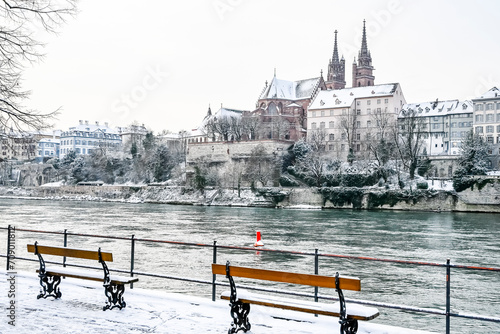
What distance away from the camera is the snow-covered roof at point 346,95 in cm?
7375

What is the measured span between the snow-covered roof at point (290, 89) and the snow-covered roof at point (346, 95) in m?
3.25

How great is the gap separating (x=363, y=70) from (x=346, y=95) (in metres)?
15.7

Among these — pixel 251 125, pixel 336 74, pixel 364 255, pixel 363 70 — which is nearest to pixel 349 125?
pixel 251 125

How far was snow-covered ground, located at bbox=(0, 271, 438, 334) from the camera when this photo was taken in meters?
5.95

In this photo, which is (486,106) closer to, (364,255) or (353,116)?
(353,116)

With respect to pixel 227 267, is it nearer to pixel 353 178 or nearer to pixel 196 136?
pixel 353 178

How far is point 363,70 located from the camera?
298 ft

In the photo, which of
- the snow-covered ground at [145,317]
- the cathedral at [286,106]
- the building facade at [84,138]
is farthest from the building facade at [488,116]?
the building facade at [84,138]

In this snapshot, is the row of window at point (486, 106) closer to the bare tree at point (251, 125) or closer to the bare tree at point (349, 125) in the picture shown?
the bare tree at point (349, 125)

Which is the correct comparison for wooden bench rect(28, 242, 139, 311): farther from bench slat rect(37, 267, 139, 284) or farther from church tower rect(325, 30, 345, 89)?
church tower rect(325, 30, 345, 89)

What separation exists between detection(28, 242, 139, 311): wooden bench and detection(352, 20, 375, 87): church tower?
87.0 m

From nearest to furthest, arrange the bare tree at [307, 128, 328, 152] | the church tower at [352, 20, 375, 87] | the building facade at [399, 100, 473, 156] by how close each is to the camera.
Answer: the bare tree at [307, 128, 328, 152]
the building facade at [399, 100, 473, 156]
the church tower at [352, 20, 375, 87]

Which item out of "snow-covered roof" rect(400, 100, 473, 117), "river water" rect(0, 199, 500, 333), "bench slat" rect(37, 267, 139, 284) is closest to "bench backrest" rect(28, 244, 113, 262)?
"bench slat" rect(37, 267, 139, 284)

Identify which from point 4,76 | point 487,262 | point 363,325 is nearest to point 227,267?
point 363,325
